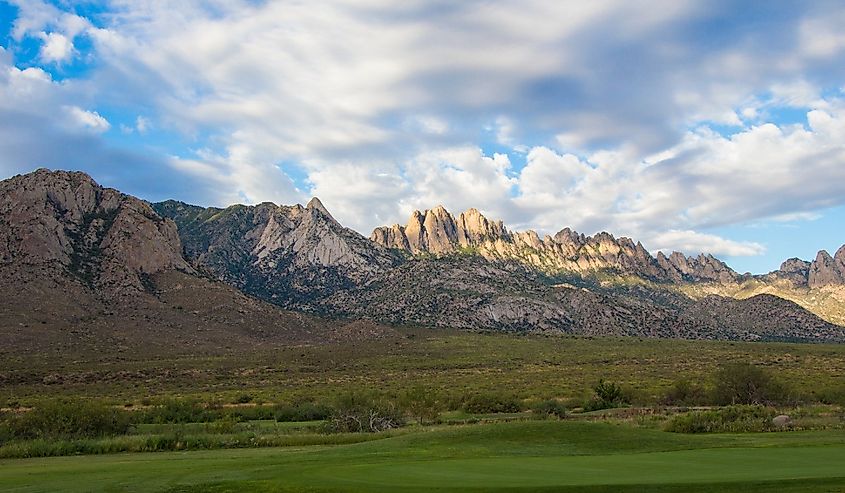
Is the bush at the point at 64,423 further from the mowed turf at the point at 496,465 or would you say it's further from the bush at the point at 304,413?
the bush at the point at 304,413

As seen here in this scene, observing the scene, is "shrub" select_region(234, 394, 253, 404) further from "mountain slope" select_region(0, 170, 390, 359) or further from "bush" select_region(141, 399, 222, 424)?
"mountain slope" select_region(0, 170, 390, 359)

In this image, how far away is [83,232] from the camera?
125938 millimetres

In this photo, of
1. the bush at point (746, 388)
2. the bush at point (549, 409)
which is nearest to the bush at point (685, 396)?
the bush at point (746, 388)

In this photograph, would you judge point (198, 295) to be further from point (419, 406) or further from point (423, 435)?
point (423, 435)

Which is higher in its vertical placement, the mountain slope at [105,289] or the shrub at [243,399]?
the mountain slope at [105,289]

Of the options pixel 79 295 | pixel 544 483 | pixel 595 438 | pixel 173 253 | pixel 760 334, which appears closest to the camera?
pixel 544 483

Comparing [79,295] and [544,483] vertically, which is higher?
[79,295]

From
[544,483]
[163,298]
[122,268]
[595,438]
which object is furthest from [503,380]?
[122,268]

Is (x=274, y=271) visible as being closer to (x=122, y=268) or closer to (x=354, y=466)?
(x=122, y=268)

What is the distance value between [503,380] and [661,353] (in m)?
50.9

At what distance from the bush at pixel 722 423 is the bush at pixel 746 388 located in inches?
574

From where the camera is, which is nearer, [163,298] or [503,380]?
[503,380]

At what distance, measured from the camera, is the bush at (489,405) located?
1815 inches

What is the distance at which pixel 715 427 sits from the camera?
32.4 m
